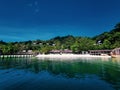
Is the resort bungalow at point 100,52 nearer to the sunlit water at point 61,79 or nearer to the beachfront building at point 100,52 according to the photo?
the beachfront building at point 100,52

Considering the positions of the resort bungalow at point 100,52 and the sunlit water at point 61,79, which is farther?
the resort bungalow at point 100,52

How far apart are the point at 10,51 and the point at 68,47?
32.7 metres

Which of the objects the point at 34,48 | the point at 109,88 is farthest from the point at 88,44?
the point at 109,88

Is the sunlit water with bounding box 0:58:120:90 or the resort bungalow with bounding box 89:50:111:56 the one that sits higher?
the resort bungalow with bounding box 89:50:111:56

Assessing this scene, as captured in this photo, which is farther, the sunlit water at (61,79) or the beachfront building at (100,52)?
the beachfront building at (100,52)

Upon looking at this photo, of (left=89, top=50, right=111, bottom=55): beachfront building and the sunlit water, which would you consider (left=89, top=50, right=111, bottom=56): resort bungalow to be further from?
the sunlit water

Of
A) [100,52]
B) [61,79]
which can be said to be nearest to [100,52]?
[100,52]

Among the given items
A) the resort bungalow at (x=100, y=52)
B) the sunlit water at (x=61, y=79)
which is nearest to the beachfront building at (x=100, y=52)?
the resort bungalow at (x=100, y=52)

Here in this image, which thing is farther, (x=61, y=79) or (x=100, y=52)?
(x=100, y=52)

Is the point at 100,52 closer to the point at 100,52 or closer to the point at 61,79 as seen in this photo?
the point at 100,52

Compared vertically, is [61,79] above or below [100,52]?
below

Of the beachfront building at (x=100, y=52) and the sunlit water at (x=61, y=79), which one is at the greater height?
the beachfront building at (x=100, y=52)

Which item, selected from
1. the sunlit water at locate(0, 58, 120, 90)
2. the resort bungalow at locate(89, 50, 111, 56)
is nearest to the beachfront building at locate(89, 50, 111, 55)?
the resort bungalow at locate(89, 50, 111, 56)

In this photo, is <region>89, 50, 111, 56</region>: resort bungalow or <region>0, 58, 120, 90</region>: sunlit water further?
<region>89, 50, 111, 56</region>: resort bungalow
